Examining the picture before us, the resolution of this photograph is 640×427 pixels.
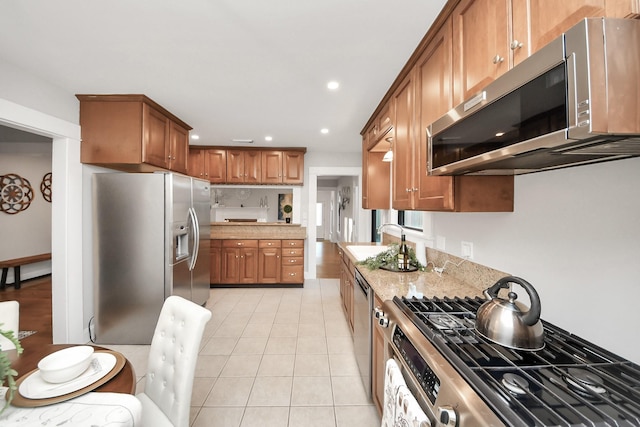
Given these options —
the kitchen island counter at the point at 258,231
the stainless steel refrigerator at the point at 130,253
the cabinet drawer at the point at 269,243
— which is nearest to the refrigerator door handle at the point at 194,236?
the stainless steel refrigerator at the point at 130,253

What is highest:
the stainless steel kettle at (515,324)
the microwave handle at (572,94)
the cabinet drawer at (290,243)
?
the microwave handle at (572,94)

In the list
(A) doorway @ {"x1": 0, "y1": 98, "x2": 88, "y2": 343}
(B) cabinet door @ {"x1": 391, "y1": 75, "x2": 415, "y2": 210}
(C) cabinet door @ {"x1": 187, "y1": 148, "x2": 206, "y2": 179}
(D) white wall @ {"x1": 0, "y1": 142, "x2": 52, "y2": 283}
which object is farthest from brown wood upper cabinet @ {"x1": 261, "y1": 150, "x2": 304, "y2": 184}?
(D) white wall @ {"x1": 0, "y1": 142, "x2": 52, "y2": 283}

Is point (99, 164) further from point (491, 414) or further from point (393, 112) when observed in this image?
point (491, 414)

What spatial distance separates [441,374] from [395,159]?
173 cm

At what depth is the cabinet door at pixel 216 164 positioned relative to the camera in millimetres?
4652

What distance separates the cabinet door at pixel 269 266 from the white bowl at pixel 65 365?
3.39m

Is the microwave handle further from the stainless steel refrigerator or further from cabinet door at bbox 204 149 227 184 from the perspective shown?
cabinet door at bbox 204 149 227 184

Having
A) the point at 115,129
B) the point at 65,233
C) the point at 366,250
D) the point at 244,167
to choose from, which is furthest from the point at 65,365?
the point at 244,167

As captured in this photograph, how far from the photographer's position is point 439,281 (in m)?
1.82

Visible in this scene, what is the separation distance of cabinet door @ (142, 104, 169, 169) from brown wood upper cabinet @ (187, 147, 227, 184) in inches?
60.8

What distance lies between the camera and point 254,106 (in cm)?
284

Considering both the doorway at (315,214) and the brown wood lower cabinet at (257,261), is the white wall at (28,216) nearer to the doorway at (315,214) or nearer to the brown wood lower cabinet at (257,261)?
the brown wood lower cabinet at (257,261)

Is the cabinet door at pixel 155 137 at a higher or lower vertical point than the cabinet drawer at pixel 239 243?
higher

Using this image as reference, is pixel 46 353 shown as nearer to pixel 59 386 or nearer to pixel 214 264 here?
pixel 59 386
